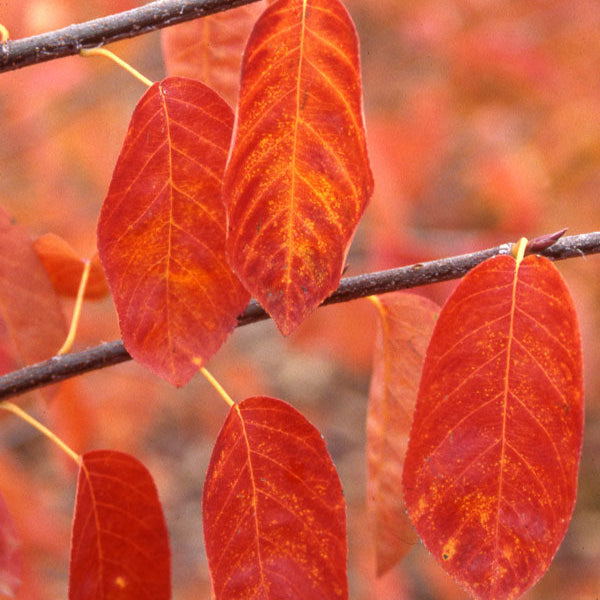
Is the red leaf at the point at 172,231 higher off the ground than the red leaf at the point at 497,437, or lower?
higher

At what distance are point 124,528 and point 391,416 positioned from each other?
273mm

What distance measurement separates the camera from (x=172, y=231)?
0.58 m

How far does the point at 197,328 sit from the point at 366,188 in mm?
152

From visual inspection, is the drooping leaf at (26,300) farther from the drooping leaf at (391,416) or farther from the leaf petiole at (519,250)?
the leaf petiole at (519,250)

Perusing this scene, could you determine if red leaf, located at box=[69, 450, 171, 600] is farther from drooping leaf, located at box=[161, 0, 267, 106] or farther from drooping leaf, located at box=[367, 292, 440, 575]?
drooping leaf, located at box=[161, 0, 267, 106]

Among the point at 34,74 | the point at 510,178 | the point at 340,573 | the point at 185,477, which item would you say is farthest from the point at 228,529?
the point at 185,477

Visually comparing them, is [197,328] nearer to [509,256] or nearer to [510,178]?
[509,256]

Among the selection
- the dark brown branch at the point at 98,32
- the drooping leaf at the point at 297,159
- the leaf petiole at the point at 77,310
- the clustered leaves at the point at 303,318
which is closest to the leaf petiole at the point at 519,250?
the clustered leaves at the point at 303,318

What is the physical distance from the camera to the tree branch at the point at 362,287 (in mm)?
636

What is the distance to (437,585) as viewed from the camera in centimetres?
312

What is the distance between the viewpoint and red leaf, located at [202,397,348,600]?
584 mm

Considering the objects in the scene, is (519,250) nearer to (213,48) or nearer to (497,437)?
(497,437)

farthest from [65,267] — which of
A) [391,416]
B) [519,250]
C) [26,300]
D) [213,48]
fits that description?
[519,250]

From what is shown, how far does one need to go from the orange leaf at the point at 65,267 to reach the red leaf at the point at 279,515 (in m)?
→ 0.37
